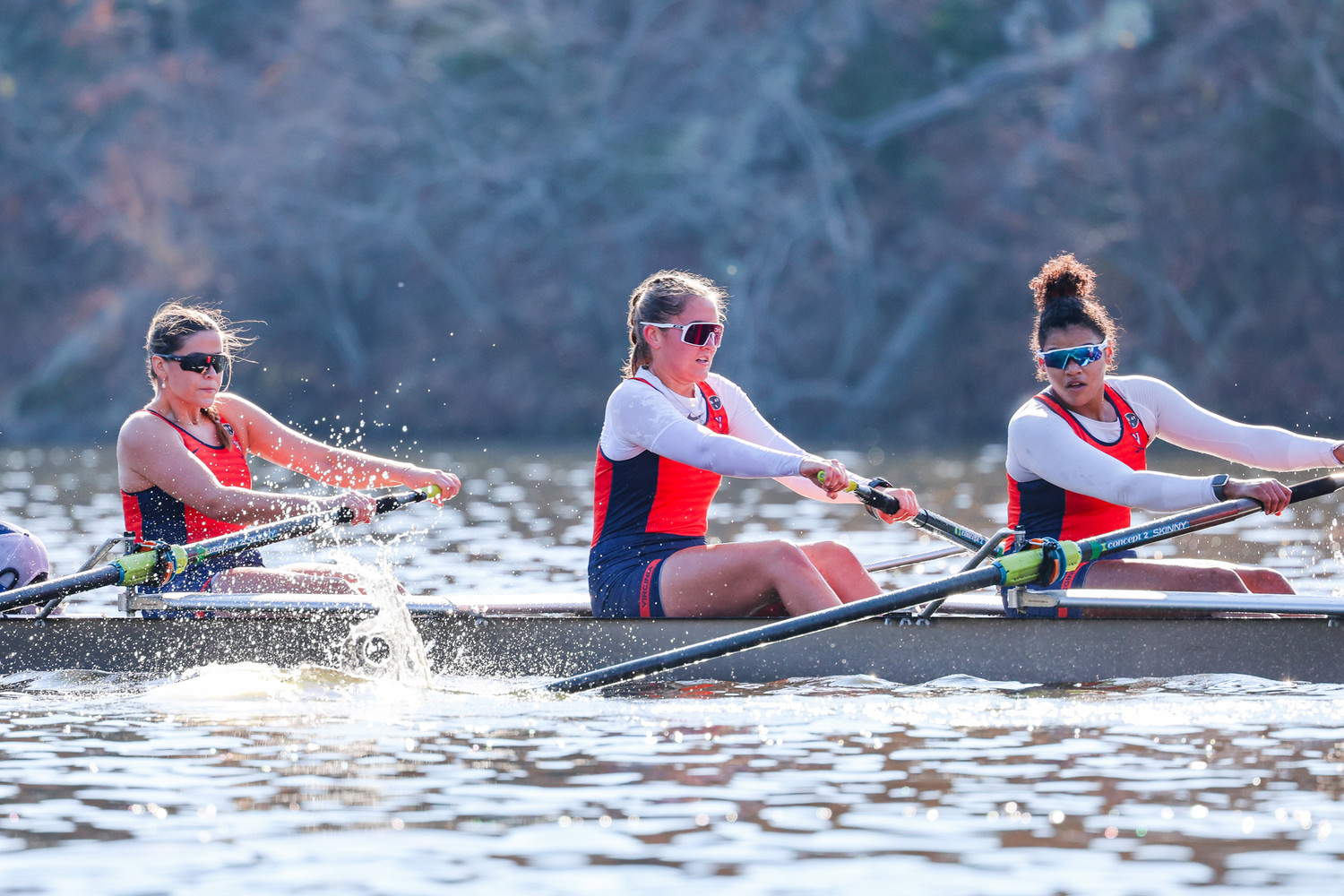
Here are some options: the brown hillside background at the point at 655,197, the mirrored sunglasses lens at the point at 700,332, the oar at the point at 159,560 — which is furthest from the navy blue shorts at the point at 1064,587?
the brown hillside background at the point at 655,197

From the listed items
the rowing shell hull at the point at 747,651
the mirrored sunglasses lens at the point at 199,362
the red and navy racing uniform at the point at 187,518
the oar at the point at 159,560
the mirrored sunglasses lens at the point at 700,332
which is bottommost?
the rowing shell hull at the point at 747,651

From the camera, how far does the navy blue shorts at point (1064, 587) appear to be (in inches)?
267

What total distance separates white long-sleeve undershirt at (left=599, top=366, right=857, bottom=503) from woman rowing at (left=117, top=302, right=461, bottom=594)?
1.23 meters

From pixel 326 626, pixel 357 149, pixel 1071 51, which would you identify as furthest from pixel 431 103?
pixel 326 626

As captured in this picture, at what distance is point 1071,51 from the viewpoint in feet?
108

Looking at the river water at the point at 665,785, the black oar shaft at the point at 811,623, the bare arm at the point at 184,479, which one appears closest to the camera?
the river water at the point at 665,785

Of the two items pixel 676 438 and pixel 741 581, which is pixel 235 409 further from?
pixel 741 581

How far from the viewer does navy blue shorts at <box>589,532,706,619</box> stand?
6.86m

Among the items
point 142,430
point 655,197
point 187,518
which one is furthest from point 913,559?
point 655,197

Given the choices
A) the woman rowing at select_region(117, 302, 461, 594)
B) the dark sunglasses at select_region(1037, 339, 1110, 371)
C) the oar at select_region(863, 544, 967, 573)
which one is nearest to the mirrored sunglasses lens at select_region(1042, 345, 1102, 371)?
the dark sunglasses at select_region(1037, 339, 1110, 371)

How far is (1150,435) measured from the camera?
722 centimetres

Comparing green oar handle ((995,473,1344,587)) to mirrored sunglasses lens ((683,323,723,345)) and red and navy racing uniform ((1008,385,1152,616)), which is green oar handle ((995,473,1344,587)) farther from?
mirrored sunglasses lens ((683,323,723,345))

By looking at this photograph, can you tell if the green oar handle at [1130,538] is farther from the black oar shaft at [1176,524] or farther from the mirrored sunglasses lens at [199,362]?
the mirrored sunglasses lens at [199,362]

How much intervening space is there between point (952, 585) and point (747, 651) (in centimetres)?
94
